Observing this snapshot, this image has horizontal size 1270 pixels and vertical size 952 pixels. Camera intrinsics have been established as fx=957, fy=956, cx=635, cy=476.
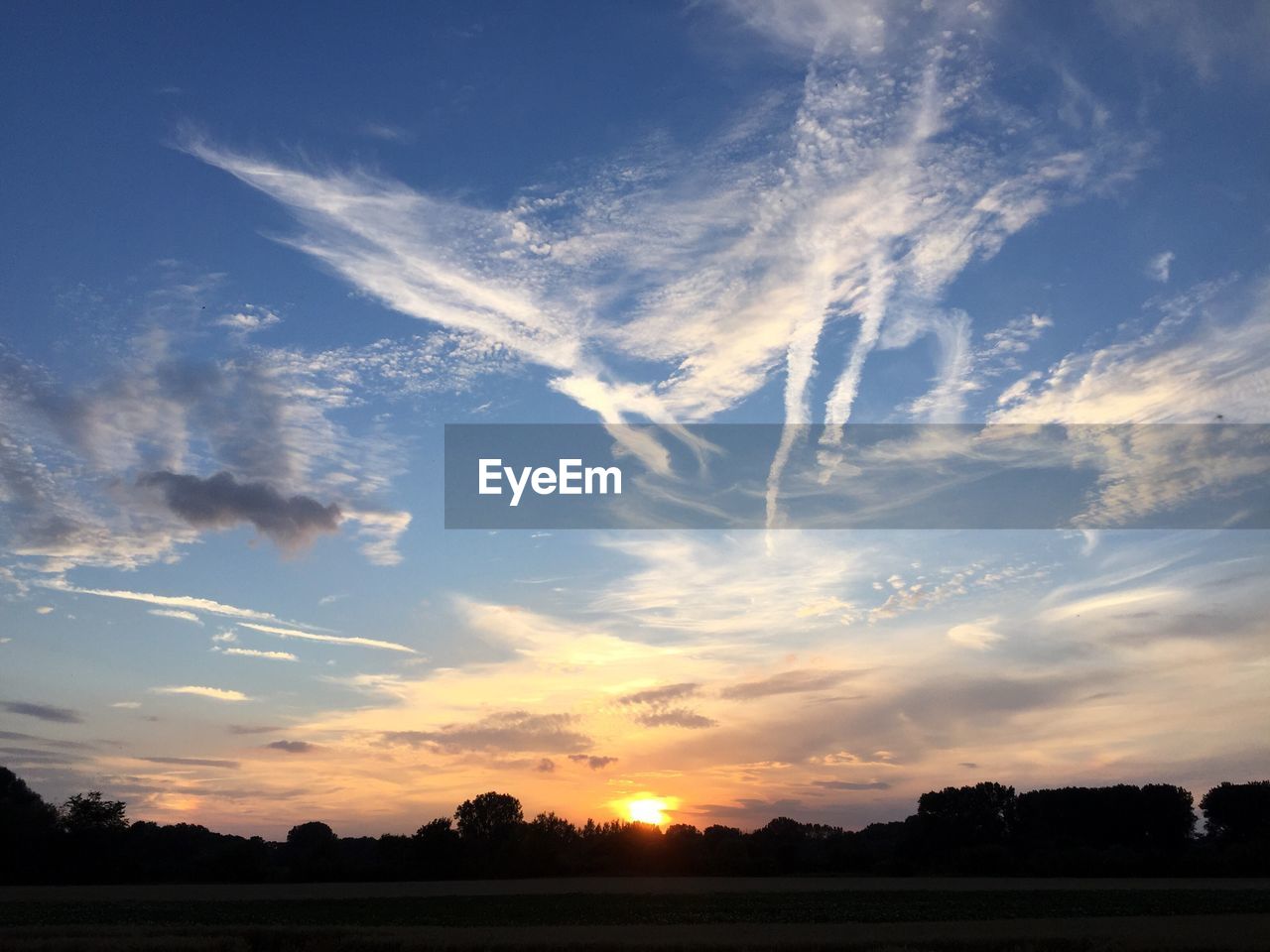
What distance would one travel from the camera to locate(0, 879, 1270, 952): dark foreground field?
37.8 meters

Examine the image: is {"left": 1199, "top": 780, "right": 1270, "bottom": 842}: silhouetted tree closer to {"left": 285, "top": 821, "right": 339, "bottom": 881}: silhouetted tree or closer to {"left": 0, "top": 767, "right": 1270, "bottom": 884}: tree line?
{"left": 0, "top": 767, "right": 1270, "bottom": 884}: tree line

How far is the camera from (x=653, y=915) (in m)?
49.8

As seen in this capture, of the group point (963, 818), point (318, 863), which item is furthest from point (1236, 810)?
point (318, 863)

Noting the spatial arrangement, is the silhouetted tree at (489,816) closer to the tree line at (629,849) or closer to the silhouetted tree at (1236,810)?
the tree line at (629,849)

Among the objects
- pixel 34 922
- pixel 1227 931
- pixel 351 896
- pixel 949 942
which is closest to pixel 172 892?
pixel 351 896

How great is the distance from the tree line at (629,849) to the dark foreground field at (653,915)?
9.06m

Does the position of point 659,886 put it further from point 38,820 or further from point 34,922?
point 38,820

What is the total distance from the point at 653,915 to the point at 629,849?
43305mm

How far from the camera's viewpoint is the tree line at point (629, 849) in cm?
8188

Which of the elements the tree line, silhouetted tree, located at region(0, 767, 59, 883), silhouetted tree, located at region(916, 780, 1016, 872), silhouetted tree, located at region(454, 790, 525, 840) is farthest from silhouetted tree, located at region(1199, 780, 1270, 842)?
silhouetted tree, located at region(0, 767, 59, 883)

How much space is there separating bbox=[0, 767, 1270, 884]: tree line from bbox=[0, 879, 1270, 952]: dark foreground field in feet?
29.7

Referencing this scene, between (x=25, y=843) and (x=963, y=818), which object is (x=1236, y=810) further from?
(x=25, y=843)

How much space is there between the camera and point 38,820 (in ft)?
295

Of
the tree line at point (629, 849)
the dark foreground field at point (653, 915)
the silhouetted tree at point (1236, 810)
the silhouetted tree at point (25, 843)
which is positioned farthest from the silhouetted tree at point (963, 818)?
the silhouetted tree at point (25, 843)
